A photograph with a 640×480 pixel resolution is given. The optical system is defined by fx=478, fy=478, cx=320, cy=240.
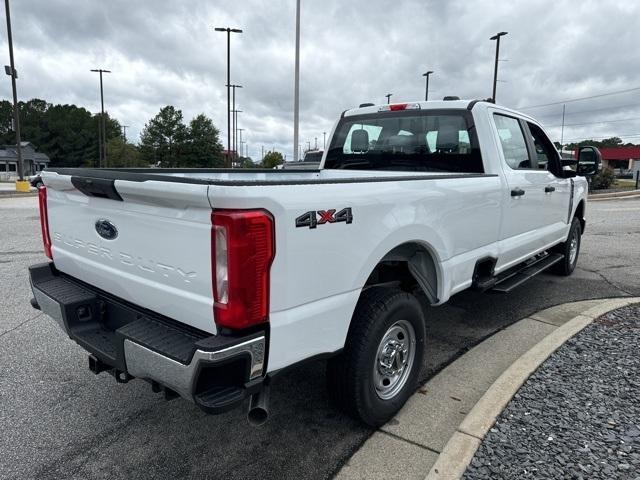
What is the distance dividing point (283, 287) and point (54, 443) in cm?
178

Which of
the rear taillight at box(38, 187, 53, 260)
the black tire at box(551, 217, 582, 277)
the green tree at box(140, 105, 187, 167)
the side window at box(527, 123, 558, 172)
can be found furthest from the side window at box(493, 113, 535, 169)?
the green tree at box(140, 105, 187, 167)

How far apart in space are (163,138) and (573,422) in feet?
320

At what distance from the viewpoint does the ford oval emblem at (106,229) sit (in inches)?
98.6

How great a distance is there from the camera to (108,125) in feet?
349

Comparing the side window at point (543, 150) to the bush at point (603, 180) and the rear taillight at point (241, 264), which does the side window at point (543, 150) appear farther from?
the bush at point (603, 180)

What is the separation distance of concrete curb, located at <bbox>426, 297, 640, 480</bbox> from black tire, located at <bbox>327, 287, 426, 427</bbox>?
445 millimetres

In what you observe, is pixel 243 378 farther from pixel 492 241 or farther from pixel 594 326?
pixel 594 326

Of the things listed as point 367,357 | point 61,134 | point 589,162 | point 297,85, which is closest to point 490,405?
point 367,357

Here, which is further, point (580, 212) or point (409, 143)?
point (580, 212)

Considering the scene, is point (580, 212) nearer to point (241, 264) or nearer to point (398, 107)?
point (398, 107)

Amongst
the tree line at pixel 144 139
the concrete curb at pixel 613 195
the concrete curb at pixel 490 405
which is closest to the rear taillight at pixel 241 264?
the concrete curb at pixel 490 405

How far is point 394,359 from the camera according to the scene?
2998 mm

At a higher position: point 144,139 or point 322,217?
point 144,139

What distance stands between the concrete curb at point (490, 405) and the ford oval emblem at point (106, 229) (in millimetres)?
2027
